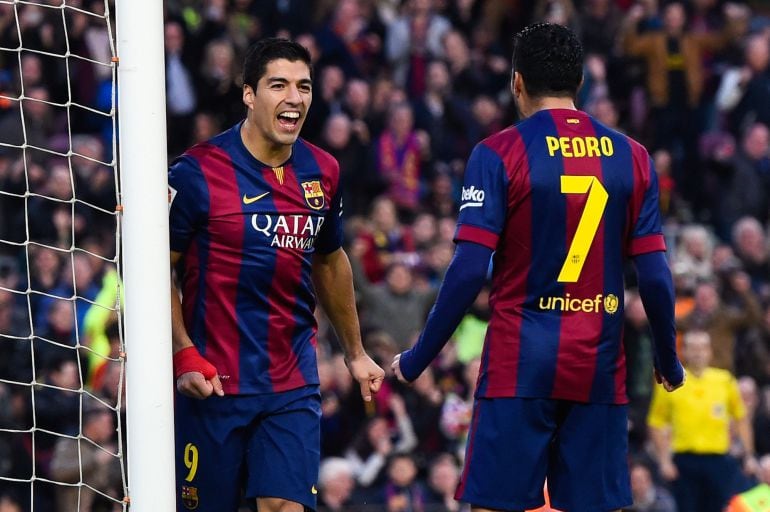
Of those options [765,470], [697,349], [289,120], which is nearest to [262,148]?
[289,120]

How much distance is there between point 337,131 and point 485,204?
8.17m

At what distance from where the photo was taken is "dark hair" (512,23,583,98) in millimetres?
5961

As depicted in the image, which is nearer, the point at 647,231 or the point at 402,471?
the point at 647,231

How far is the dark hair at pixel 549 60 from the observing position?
596 centimetres

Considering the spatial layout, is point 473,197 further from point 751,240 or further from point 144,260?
point 751,240

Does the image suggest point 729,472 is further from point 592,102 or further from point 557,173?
point 557,173

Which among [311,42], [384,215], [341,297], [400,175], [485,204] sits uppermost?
[311,42]

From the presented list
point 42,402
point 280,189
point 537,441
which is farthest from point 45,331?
point 537,441

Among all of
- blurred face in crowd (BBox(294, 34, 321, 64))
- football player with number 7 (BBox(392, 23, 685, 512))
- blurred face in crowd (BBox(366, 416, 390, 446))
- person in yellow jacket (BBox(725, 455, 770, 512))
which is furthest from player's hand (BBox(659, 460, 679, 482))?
football player with number 7 (BBox(392, 23, 685, 512))

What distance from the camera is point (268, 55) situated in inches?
249

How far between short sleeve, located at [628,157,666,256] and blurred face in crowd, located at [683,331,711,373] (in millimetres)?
6415

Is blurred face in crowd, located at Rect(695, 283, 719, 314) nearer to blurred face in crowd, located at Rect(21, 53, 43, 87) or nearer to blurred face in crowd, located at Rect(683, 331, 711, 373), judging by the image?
blurred face in crowd, located at Rect(683, 331, 711, 373)

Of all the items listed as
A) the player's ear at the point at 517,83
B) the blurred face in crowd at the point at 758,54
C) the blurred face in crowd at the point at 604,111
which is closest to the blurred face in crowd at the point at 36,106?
the blurred face in crowd at the point at 604,111

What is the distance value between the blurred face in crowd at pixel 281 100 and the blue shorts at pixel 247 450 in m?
1.00
